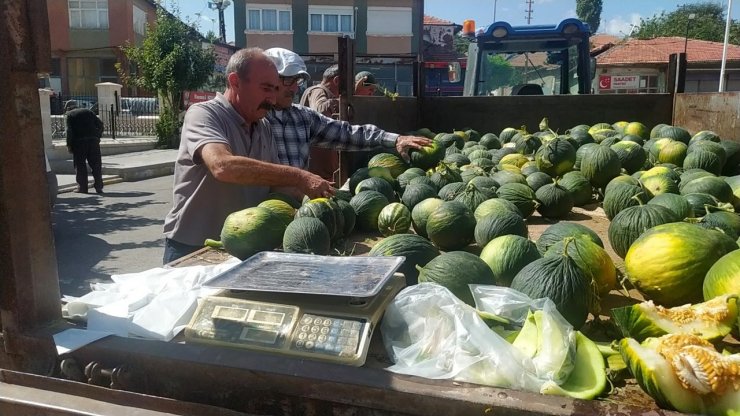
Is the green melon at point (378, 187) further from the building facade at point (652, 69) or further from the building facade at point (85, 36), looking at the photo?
the building facade at point (85, 36)

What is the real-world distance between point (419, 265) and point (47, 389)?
141 centimetres

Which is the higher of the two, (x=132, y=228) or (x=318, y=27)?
(x=318, y=27)

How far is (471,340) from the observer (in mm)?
1733

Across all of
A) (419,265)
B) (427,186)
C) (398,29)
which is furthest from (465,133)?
(398,29)

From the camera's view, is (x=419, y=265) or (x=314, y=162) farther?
(x=314, y=162)

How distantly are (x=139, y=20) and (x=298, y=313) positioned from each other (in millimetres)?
44950

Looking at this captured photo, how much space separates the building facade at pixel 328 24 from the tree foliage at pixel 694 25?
38271 millimetres

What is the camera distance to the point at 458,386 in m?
1.55

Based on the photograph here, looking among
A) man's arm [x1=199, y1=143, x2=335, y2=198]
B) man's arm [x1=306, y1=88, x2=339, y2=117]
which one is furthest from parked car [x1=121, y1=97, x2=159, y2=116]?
man's arm [x1=199, y1=143, x2=335, y2=198]

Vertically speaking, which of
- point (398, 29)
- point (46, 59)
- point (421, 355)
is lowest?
point (421, 355)

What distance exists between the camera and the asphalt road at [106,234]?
24.5ft

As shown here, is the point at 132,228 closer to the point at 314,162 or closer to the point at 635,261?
the point at 314,162

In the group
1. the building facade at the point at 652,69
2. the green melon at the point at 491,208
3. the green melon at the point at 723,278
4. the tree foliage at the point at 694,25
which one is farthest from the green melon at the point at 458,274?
the tree foliage at the point at 694,25

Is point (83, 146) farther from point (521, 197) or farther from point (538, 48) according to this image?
point (521, 197)
